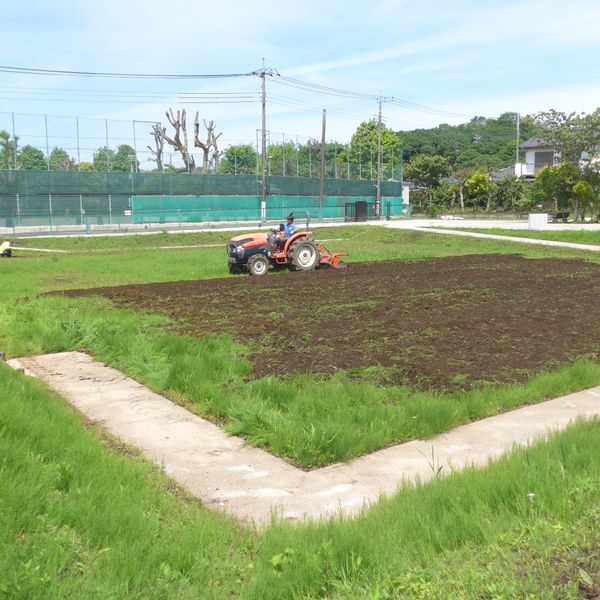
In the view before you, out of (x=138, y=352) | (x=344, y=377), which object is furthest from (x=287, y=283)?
(x=344, y=377)

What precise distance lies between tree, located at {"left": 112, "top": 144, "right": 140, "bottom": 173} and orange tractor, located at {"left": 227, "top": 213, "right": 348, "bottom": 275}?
110 ft

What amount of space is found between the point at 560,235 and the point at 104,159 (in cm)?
3189

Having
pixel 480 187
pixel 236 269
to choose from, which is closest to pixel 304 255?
pixel 236 269

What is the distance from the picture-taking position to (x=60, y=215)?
137ft

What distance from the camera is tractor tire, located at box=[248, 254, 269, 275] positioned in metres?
17.8

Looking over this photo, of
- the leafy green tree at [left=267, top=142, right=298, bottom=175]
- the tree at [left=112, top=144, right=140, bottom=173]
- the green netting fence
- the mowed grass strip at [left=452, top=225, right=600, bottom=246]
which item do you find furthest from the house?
the mowed grass strip at [left=452, top=225, right=600, bottom=246]

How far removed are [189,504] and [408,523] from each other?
1.48 m

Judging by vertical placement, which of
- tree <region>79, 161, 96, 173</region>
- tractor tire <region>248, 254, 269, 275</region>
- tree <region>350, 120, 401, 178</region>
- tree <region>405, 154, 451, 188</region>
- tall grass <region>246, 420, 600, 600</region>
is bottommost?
tall grass <region>246, 420, 600, 600</region>

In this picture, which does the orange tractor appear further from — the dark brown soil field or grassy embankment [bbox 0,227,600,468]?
grassy embankment [bbox 0,227,600,468]

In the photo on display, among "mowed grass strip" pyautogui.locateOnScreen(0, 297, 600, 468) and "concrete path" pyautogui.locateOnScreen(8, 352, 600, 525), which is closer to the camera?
"concrete path" pyautogui.locateOnScreen(8, 352, 600, 525)

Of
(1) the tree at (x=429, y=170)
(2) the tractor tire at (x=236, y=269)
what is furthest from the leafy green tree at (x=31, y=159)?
(1) the tree at (x=429, y=170)

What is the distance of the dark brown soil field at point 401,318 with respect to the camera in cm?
779

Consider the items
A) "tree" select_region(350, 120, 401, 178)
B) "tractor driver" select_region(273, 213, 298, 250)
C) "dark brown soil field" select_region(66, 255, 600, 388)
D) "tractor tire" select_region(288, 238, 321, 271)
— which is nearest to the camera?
"dark brown soil field" select_region(66, 255, 600, 388)

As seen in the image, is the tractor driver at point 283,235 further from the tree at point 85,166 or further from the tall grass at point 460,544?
the tree at point 85,166
